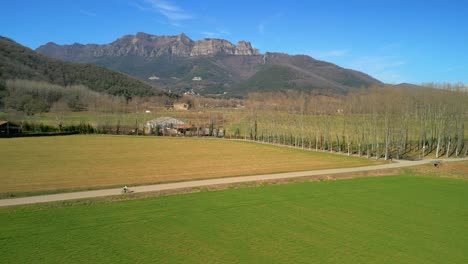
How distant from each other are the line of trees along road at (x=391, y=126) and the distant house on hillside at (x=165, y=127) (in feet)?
61.2

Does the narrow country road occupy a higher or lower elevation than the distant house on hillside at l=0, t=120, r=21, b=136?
lower

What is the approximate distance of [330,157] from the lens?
163 ft

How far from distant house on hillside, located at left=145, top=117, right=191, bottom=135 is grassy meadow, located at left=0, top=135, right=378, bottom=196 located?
3214cm

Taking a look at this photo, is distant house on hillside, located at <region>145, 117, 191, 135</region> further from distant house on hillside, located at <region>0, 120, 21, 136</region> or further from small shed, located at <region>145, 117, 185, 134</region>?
distant house on hillside, located at <region>0, 120, 21, 136</region>

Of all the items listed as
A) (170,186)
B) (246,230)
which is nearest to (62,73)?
(170,186)

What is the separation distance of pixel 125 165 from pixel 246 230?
81.1 ft

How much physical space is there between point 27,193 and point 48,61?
171 metres

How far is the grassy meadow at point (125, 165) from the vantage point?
29.5 m

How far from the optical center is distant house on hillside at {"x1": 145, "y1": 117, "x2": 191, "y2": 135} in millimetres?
88113

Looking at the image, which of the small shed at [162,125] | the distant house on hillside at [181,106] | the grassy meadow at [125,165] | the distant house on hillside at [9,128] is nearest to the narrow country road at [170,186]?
the grassy meadow at [125,165]

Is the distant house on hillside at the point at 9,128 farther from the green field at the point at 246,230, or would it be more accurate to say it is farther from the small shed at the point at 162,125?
the green field at the point at 246,230

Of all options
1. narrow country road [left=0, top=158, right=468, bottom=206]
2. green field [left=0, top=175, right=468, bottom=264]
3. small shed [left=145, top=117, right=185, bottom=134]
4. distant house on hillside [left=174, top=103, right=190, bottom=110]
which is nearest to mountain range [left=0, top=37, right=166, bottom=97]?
distant house on hillside [left=174, top=103, right=190, bottom=110]

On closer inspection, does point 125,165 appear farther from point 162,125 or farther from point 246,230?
point 162,125

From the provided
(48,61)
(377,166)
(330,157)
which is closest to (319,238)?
(377,166)
